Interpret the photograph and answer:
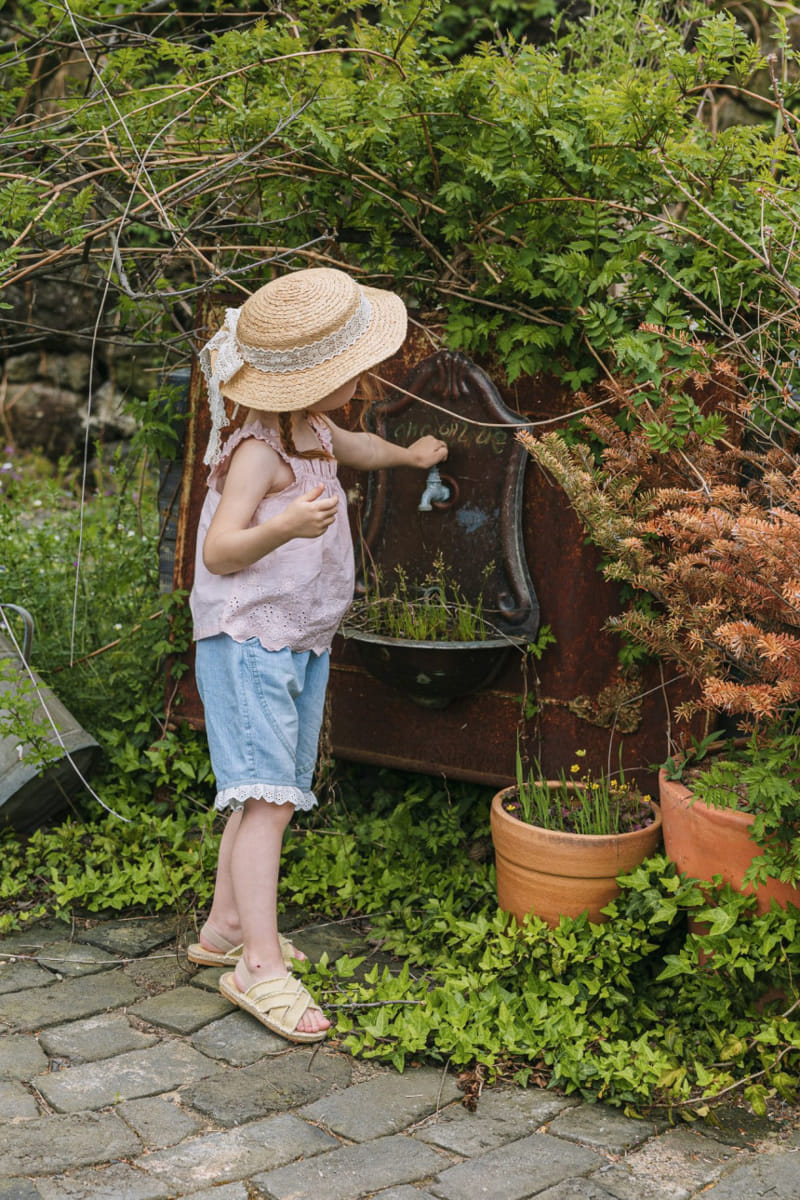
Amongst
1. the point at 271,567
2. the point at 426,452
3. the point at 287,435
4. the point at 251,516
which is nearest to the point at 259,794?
the point at 271,567

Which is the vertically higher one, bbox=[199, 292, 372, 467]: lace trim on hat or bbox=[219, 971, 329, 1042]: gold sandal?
bbox=[199, 292, 372, 467]: lace trim on hat

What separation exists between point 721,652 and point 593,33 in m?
2.71

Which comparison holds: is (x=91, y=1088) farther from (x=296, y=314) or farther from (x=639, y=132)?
(x=639, y=132)

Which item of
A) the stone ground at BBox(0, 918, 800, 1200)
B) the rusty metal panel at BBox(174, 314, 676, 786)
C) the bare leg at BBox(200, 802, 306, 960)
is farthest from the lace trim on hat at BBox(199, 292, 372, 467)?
the stone ground at BBox(0, 918, 800, 1200)

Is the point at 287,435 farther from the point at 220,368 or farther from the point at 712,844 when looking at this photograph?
the point at 712,844

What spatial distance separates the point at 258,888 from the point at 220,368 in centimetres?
135

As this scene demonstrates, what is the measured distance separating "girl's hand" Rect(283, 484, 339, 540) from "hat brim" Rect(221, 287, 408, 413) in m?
0.26

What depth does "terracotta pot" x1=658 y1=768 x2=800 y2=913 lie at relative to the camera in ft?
9.32

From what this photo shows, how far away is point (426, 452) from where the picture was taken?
3580mm

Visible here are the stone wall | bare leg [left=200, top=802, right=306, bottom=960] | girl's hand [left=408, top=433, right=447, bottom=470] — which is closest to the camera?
bare leg [left=200, top=802, right=306, bottom=960]

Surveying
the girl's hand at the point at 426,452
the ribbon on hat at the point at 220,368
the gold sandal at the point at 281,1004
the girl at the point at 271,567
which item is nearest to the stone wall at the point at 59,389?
the girl's hand at the point at 426,452

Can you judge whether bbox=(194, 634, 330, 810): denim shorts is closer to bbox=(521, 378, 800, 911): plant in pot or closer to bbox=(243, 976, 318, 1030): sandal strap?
bbox=(243, 976, 318, 1030): sandal strap

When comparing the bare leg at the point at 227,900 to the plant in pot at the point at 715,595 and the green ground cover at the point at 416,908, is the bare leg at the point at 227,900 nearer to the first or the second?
the green ground cover at the point at 416,908

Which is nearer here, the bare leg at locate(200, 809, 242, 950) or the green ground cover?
the green ground cover
